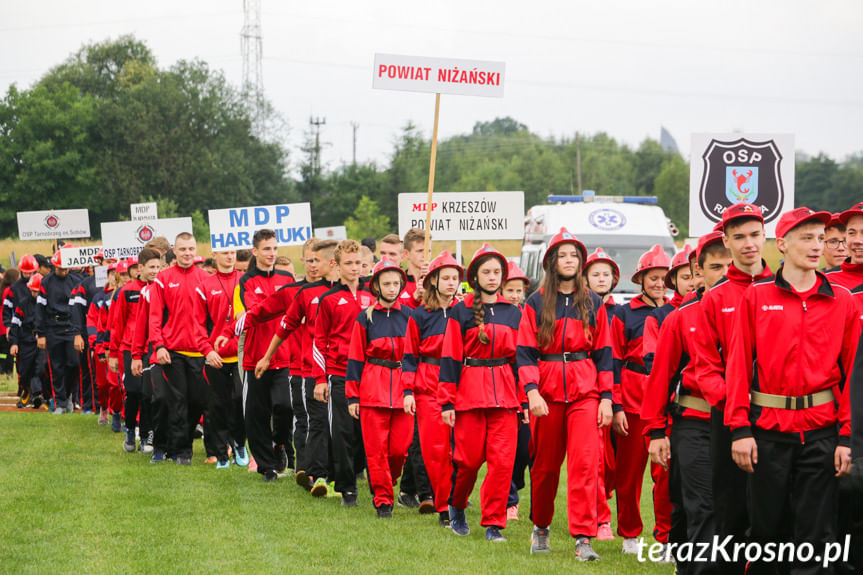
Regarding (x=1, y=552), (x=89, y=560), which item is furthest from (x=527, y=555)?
(x=1, y=552)

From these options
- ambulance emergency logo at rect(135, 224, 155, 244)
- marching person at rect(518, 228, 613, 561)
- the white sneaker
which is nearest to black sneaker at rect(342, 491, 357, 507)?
marching person at rect(518, 228, 613, 561)

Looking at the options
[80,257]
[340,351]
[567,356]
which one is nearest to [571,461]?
[567,356]

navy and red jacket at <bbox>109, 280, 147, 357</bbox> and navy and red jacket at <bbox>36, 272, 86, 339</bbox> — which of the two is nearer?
navy and red jacket at <bbox>109, 280, 147, 357</bbox>

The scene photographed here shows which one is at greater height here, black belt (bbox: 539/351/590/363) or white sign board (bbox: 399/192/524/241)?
white sign board (bbox: 399/192/524/241)

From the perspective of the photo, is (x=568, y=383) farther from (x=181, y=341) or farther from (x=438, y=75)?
(x=181, y=341)

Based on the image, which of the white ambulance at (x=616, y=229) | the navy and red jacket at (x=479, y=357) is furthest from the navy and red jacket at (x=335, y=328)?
the white ambulance at (x=616, y=229)

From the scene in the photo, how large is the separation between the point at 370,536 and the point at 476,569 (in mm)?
1387

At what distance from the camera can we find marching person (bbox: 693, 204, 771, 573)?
20.4 feet

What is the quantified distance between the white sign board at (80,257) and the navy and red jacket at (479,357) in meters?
12.2

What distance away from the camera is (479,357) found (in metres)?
8.59

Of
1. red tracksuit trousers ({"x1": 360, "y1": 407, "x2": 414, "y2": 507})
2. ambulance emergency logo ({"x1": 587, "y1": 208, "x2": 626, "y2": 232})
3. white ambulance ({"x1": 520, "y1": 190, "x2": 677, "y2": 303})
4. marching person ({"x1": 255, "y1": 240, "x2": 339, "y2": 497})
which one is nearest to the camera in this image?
red tracksuit trousers ({"x1": 360, "y1": 407, "x2": 414, "y2": 507})

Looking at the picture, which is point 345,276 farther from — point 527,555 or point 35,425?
point 35,425

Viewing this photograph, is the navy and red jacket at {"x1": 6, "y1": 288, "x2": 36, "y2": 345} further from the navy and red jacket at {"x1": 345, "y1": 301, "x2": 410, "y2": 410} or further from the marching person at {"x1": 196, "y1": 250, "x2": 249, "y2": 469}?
the navy and red jacket at {"x1": 345, "y1": 301, "x2": 410, "y2": 410}

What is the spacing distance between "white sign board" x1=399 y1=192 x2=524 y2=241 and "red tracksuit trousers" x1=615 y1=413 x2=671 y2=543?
5.69 m
